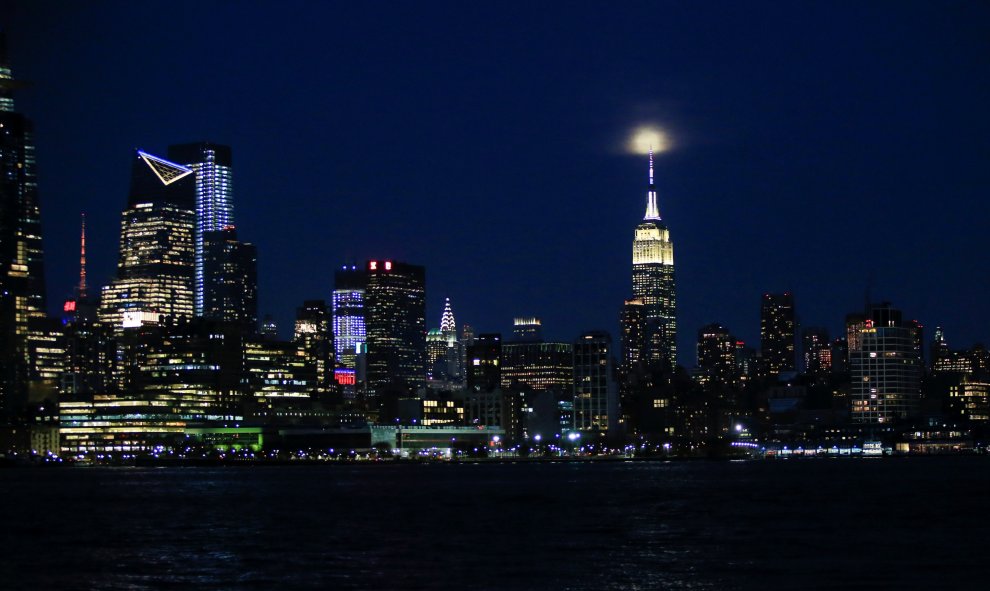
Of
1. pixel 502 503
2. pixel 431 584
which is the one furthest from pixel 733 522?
pixel 431 584

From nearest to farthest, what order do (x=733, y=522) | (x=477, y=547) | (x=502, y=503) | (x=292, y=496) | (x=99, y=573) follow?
1. (x=99, y=573)
2. (x=477, y=547)
3. (x=733, y=522)
4. (x=502, y=503)
5. (x=292, y=496)

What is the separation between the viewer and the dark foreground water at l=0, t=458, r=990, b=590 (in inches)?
2314

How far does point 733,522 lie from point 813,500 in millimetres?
28166

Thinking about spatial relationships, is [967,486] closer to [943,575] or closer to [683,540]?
[683,540]

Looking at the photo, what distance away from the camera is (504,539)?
77875 mm

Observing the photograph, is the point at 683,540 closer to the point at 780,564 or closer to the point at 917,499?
the point at 780,564

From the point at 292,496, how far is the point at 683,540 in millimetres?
60952

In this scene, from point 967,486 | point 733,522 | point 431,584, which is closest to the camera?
point 431,584

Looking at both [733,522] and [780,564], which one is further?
[733,522]

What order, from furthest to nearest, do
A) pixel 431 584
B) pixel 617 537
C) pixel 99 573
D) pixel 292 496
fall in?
1. pixel 292 496
2. pixel 617 537
3. pixel 99 573
4. pixel 431 584

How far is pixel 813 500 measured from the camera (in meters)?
115

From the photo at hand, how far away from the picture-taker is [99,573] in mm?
62781

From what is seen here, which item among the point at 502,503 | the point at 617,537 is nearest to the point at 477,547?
the point at 617,537

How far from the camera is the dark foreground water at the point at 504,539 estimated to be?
5878cm
